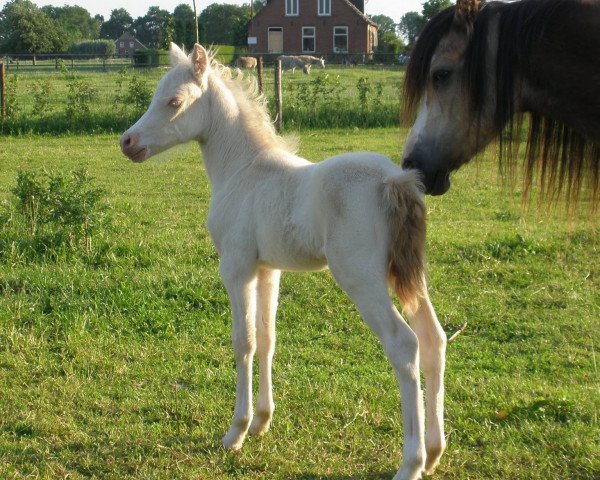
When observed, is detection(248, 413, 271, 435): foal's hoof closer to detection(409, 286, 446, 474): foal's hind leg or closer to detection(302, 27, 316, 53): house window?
detection(409, 286, 446, 474): foal's hind leg

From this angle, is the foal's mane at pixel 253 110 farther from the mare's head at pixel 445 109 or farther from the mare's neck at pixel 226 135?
the mare's head at pixel 445 109

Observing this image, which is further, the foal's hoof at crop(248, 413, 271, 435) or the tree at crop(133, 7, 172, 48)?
the tree at crop(133, 7, 172, 48)

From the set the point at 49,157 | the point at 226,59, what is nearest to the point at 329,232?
the point at 49,157

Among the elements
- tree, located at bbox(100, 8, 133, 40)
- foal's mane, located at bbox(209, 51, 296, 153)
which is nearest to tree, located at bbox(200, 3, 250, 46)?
tree, located at bbox(100, 8, 133, 40)

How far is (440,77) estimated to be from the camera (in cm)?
313

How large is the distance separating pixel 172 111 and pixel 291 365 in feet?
5.93

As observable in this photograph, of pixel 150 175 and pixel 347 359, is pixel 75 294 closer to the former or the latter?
pixel 347 359

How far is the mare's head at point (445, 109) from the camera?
10.2 feet

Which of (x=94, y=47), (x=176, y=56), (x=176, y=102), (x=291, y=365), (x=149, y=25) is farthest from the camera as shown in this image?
(x=149, y=25)

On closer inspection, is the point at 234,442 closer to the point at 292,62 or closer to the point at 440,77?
the point at 440,77

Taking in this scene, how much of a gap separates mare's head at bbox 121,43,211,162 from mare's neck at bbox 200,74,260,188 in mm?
97

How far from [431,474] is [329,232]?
1227 mm

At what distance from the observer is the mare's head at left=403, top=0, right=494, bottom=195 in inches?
122

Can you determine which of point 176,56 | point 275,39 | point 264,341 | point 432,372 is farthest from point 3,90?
point 275,39
